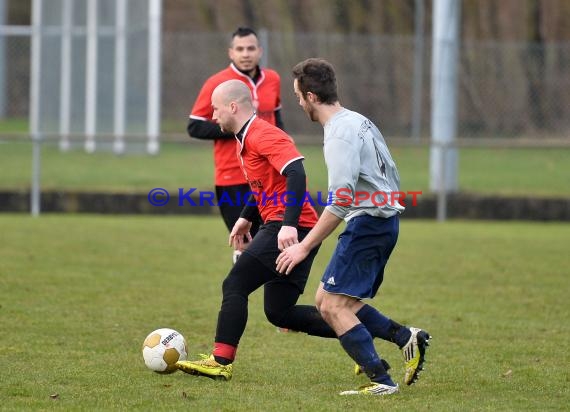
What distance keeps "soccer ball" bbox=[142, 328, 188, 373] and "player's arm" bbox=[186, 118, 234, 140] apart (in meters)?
2.19

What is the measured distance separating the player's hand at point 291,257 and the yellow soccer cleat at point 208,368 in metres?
0.72

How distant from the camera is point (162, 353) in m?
Answer: 5.96

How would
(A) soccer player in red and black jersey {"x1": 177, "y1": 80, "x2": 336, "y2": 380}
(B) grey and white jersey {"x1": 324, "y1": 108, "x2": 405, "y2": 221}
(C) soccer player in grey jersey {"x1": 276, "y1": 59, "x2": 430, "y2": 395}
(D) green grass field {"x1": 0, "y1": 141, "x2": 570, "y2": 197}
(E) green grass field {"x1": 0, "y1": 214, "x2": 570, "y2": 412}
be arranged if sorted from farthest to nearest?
(D) green grass field {"x1": 0, "y1": 141, "x2": 570, "y2": 197} < (A) soccer player in red and black jersey {"x1": 177, "y1": 80, "x2": 336, "y2": 380} < (E) green grass field {"x1": 0, "y1": 214, "x2": 570, "y2": 412} < (C) soccer player in grey jersey {"x1": 276, "y1": 59, "x2": 430, "y2": 395} < (B) grey and white jersey {"x1": 324, "y1": 108, "x2": 405, "y2": 221}

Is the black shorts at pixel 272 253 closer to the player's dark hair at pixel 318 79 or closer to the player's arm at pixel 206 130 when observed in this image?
the player's dark hair at pixel 318 79

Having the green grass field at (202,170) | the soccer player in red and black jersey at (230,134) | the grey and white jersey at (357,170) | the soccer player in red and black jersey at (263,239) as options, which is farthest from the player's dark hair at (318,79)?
the green grass field at (202,170)

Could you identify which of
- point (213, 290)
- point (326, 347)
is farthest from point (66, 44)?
point (326, 347)

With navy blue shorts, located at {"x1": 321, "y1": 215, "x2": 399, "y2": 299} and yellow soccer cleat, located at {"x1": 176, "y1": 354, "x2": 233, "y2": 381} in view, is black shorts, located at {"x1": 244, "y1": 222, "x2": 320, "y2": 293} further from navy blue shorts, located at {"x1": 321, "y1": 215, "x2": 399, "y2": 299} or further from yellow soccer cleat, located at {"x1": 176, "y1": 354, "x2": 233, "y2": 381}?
yellow soccer cleat, located at {"x1": 176, "y1": 354, "x2": 233, "y2": 381}

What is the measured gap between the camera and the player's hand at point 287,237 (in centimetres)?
559

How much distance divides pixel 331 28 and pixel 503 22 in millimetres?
3443

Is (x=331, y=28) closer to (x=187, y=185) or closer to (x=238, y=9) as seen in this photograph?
(x=238, y=9)

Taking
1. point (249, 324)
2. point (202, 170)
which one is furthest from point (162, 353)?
point (202, 170)

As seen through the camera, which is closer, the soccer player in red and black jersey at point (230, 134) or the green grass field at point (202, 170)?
the soccer player in red and black jersey at point (230, 134)

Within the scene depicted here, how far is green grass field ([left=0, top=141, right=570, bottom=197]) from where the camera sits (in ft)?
54.6

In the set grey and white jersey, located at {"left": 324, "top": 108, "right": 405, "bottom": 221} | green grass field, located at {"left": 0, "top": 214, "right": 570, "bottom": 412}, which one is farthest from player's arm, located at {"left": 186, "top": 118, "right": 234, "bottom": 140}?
grey and white jersey, located at {"left": 324, "top": 108, "right": 405, "bottom": 221}
